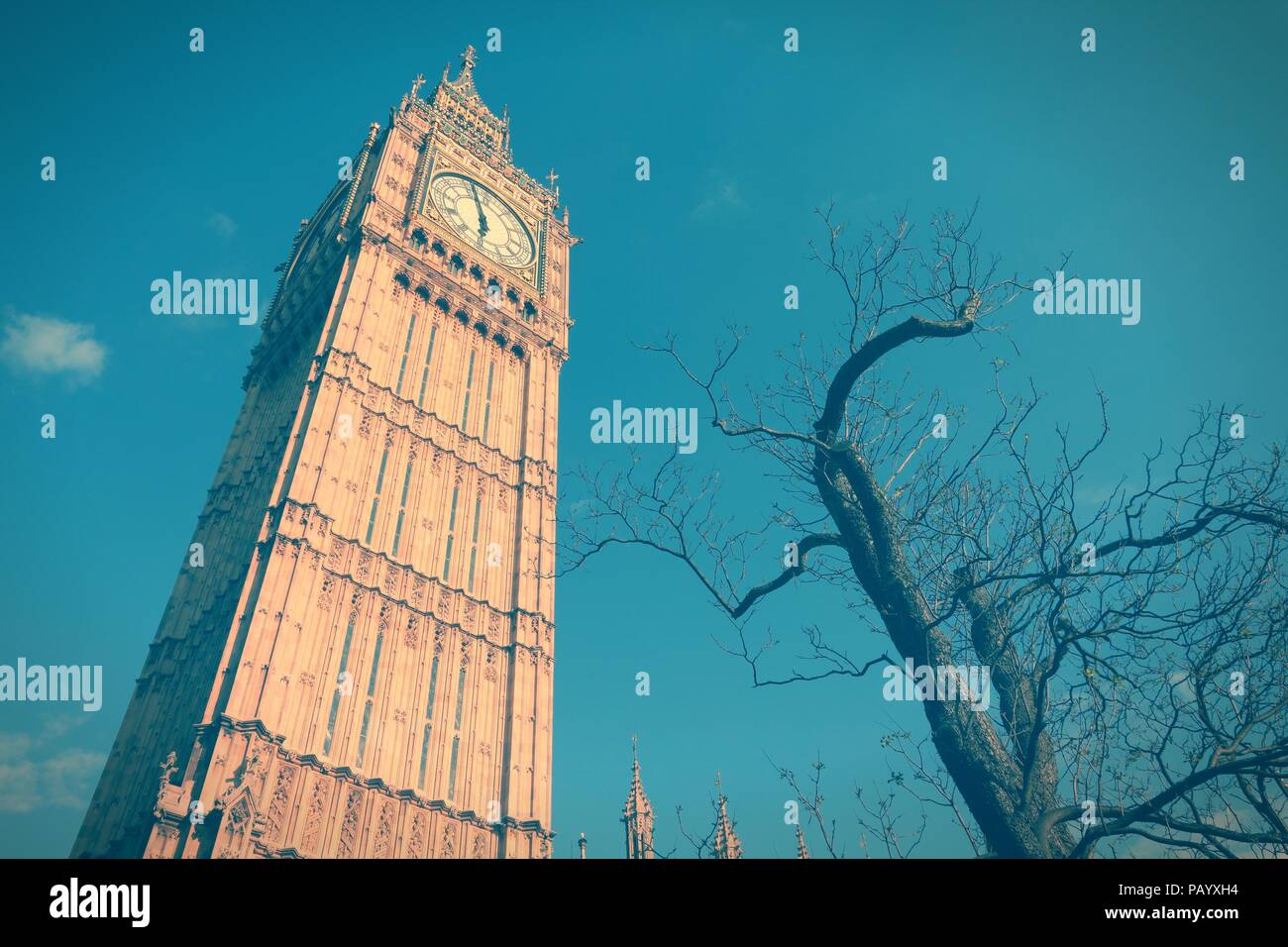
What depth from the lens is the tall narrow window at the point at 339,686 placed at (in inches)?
1091

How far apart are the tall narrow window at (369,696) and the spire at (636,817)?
10.8 metres

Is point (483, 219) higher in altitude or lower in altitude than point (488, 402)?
higher

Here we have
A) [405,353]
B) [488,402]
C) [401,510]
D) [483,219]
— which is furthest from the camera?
[483,219]

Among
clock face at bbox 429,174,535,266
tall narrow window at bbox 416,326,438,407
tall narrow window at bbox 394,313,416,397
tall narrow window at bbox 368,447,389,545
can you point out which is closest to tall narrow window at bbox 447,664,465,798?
tall narrow window at bbox 368,447,389,545

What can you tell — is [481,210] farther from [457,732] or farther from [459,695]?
[457,732]

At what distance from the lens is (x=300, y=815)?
25375 mm

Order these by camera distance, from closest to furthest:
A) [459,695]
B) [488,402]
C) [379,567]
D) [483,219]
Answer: [459,695], [379,567], [488,402], [483,219]

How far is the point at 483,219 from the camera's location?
47.9m

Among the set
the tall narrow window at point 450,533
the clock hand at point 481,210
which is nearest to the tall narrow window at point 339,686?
the tall narrow window at point 450,533

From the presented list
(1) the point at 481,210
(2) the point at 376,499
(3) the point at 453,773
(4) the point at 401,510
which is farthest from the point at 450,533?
(1) the point at 481,210

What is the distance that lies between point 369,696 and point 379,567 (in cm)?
518
